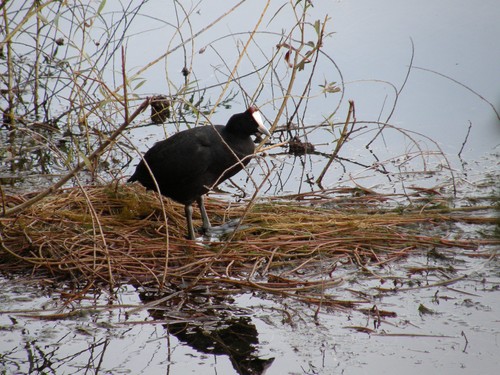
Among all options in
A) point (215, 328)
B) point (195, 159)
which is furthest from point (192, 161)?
point (215, 328)

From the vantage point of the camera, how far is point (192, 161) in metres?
4.64

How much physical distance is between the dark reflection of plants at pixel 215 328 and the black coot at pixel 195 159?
86cm

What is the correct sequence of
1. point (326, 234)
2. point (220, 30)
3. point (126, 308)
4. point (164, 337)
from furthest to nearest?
point (220, 30) → point (326, 234) → point (126, 308) → point (164, 337)

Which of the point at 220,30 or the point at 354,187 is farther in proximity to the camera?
the point at 220,30

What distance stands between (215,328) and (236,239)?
3.69 feet

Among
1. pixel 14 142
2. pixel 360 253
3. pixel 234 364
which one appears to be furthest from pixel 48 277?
pixel 14 142

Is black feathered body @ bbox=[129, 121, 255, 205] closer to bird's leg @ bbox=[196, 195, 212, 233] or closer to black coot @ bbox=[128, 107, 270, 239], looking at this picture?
black coot @ bbox=[128, 107, 270, 239]

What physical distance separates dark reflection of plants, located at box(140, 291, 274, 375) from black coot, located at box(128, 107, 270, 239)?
2.82ft

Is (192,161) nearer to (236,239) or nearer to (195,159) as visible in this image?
(195,159)

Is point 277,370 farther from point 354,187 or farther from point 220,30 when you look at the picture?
point 220,30

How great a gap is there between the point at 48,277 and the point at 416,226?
6.72 feet

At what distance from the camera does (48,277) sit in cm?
415

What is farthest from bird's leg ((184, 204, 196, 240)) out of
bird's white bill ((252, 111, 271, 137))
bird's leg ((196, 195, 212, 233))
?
bird's white bill ((252, 111, 271, 137))

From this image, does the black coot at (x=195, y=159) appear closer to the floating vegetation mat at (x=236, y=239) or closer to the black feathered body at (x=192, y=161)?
the black feathered body at (x=192, y=161)
